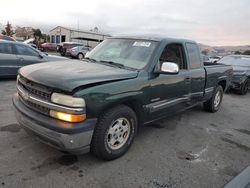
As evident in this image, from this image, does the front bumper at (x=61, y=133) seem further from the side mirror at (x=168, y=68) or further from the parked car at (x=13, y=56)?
the parked car at (x=13, y=56)

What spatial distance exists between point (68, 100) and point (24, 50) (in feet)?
22.8

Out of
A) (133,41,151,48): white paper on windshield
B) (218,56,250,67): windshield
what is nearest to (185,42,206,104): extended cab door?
(133,41,151,48): white paper on windshield

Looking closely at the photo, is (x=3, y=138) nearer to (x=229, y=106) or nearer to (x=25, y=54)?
(x=25, y=54)

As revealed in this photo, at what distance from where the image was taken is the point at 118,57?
3.93 meters

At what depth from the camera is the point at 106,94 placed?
2.88 meters

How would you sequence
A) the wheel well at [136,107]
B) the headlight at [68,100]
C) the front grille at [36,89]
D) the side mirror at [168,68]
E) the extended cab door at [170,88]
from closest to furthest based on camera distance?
the headlight at [68,100], the front grille at [36,89], the wheel well at [136,107], the side mirror at [168,68], the extended cab door at [170,88]

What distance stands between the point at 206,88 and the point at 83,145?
370cm

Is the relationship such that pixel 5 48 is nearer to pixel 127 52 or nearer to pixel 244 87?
pixel 127 52

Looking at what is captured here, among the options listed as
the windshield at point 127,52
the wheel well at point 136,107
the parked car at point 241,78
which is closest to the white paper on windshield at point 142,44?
the windshield at point 127,52

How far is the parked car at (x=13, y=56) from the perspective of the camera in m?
8.03

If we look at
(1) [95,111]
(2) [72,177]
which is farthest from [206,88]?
(2) [72,177]

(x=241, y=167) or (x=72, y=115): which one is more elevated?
(x=72, y=115)

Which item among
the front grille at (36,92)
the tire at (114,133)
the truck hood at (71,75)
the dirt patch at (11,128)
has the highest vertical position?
the truck hood at (71,75)

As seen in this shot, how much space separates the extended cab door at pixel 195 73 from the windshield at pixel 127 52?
1217 mm
